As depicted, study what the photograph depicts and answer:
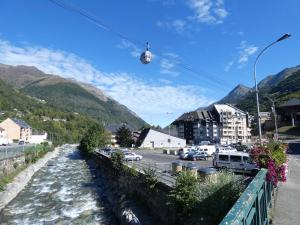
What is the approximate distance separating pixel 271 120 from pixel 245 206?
17200cm

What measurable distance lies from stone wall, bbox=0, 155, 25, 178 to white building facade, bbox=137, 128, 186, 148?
6965 cm

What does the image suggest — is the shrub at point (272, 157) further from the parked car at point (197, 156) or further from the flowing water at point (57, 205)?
the parked car at point (197, 156)

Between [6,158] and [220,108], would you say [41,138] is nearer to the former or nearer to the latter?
[220,108]

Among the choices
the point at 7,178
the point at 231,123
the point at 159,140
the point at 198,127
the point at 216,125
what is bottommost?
the point at 7,178

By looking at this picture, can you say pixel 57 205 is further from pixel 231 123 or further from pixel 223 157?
pixel 231 123

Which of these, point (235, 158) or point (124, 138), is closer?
point (235, 158)

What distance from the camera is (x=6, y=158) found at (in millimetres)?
45031

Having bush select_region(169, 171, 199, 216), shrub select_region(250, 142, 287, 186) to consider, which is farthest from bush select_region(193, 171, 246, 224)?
shrub select_region(250, 142, 287, 186)

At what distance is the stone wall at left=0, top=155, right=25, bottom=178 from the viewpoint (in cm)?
4139

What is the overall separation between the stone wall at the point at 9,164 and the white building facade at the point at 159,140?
6965cm

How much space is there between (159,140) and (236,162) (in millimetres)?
90817

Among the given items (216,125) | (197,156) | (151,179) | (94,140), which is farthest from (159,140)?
(151,179)

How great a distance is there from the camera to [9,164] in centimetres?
4619

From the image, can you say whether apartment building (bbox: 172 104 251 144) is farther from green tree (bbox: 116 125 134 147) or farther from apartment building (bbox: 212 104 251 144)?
green tree (bbox: 116 125 134 147)
